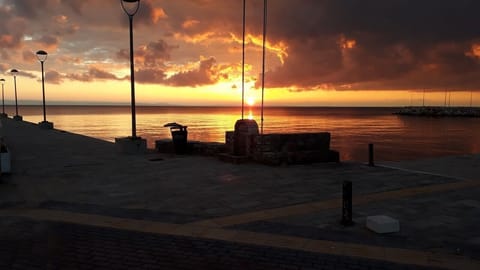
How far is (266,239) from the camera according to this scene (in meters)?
6.16

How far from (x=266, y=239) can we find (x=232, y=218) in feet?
4.10

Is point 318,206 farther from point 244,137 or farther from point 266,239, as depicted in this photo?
point 244,137

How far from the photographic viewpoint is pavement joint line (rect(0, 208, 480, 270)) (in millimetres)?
5359

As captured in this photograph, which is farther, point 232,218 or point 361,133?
point 361,133

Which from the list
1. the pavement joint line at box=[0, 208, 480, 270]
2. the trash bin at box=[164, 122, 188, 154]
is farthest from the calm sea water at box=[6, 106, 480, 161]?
the pavement joint line at box=[0, 208, 480, 270]

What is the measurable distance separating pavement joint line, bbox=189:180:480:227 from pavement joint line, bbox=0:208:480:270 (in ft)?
1.60

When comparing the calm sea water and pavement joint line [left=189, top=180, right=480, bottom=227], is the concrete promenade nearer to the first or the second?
pavement joint line [left=189, top=180, right=480, bottom=227]

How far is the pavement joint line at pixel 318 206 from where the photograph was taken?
7113mm

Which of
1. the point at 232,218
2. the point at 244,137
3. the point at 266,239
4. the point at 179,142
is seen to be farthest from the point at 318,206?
the point at 179,142

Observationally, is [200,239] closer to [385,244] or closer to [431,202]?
[385,244]

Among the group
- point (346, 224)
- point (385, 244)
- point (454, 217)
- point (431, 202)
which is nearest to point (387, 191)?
point (431, 202)

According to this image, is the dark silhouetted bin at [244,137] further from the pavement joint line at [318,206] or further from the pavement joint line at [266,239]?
the pavement joint line at [266,239]

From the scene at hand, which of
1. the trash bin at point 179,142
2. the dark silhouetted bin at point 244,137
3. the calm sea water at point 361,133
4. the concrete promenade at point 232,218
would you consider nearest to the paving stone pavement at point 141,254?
the concrete promenade at point 232,218

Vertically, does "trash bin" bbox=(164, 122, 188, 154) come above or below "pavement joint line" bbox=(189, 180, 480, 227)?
above
